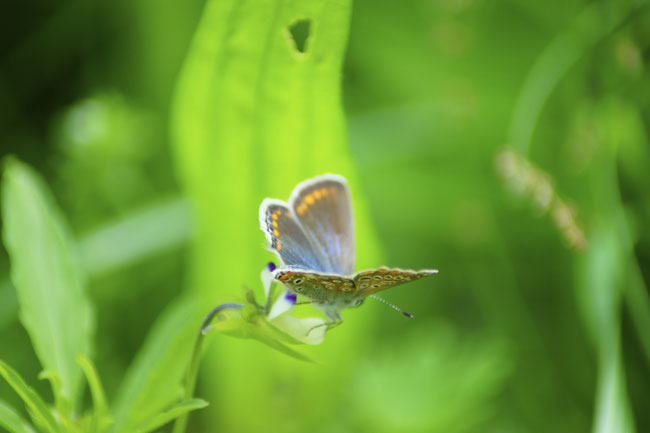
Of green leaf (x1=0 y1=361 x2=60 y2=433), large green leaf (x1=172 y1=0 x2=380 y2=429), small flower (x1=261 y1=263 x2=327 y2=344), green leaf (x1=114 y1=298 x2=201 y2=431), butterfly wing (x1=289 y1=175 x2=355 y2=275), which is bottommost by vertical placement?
green leaf (x1=0 y1=361 x2=60 y2=433)

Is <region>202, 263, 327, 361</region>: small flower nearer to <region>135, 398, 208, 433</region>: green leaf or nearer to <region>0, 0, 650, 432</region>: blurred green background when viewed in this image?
<region>135, 398, 208, 433</region>: green leaf

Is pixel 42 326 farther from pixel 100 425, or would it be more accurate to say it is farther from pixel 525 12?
pixel 525 12

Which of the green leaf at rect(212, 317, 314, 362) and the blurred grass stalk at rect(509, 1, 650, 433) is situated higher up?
the blurred grass stalk at rect(509, 1, 650, 433)

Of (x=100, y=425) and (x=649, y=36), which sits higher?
(x=649, y=36)

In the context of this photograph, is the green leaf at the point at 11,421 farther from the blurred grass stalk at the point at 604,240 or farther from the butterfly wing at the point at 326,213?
the blurred grass stalk at the point at 604,240

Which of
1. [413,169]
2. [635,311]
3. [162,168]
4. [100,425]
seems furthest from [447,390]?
[162,168]

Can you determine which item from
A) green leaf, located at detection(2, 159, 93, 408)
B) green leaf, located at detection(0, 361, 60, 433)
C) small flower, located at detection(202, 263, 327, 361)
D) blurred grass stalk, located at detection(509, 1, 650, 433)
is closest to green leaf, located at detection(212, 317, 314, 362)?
small flower, located at detection(202, 263, 327, 361)

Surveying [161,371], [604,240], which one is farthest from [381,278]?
[604,240]
